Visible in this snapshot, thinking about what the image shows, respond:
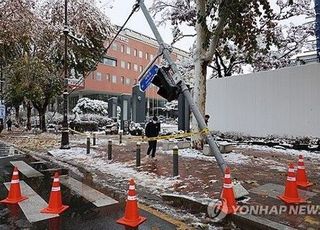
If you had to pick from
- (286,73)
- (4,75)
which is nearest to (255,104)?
(286,73)

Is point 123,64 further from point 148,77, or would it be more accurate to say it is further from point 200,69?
point 148,77

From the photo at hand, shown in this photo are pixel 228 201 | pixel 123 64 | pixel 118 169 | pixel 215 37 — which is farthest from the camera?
pixel 123 64

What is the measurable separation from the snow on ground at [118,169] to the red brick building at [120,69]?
39598 mm

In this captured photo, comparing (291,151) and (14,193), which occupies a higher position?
(291,151)

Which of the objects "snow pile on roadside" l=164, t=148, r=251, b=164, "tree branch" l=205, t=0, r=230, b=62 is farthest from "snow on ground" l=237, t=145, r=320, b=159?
"tree branch" l=205, t=0, r=230, b=62

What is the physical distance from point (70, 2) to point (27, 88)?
7975 mm

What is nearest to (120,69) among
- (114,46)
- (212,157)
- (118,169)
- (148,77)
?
(114,46)

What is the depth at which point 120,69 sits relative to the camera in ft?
198

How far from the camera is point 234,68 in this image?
1225 inches

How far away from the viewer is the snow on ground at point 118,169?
8312mm

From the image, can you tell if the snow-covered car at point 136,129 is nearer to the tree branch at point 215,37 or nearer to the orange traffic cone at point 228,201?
the tree branch at point 215,37

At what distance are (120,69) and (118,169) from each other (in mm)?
51385

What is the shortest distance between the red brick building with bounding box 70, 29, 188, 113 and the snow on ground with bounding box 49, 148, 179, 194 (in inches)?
1559

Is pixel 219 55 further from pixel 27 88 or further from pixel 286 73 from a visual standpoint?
pixel 27 88
